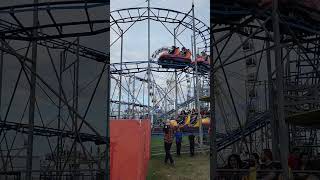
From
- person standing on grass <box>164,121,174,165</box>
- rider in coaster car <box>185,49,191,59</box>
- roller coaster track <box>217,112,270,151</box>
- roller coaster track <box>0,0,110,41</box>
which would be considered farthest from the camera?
roller coaster track <box>217,112,270,151</box>

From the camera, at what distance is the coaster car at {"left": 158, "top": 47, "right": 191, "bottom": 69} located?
3049mm

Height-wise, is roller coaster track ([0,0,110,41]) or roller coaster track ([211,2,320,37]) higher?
roller coaster track ([211,2,320,37])

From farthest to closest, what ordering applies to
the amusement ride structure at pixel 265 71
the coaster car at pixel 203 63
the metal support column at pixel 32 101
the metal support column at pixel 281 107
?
the amusement ride structure at pixel 265 71 → the metal support column at pixel 281 107 → the metal support column at pixel 32 101 → the coaster car at pixel 203 63

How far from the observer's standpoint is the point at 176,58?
10.1 ft

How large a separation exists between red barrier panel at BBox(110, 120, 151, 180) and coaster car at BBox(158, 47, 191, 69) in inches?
20.1

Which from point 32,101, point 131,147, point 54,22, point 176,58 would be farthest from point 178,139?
point 54,22

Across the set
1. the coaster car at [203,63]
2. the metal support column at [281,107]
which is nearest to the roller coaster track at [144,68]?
the coaster car at [203,63]

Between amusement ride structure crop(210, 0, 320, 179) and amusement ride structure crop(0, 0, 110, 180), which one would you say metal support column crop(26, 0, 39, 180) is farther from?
amusement ride structure crop(210, 0, 320, 179)

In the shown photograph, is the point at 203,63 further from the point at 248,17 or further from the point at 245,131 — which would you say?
the point at 245,131

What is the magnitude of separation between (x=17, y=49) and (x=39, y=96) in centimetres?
61

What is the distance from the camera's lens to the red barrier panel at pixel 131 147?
294cm

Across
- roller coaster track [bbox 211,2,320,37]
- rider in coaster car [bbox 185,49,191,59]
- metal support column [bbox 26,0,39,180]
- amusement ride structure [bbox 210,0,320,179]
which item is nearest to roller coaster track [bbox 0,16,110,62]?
metal support column [bbox 26,0,39,180]

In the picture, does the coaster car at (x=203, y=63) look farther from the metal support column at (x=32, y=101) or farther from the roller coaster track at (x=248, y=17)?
the metal support column at (x=32, y=101)

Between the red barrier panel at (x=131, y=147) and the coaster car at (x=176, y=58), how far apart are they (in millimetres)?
510
